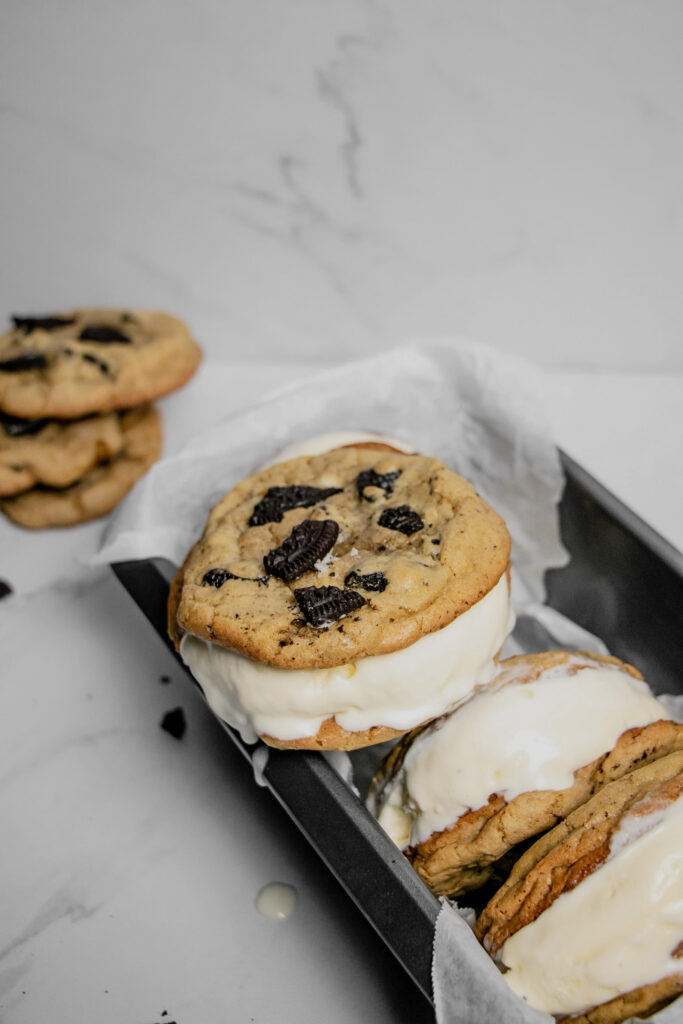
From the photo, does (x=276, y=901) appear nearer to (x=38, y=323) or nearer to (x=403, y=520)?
(x=403, y=520)

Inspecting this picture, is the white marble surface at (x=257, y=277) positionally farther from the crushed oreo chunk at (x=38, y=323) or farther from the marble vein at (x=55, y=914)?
the crushed oreo chunk at (x=38, y=323)

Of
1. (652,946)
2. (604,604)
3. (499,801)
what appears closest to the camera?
(652,946)

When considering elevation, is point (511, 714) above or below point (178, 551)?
above

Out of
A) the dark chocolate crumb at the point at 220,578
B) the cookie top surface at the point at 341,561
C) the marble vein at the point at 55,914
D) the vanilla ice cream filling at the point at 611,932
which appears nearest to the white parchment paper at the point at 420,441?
the cookie top surface at the point at 341,561

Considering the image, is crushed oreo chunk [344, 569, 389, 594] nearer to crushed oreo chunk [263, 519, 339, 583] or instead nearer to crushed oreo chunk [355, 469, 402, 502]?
crushed oreo chunk [263, 519, 339, 583]

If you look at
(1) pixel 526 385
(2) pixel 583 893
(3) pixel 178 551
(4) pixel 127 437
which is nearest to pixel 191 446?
(3) pixel 178 551

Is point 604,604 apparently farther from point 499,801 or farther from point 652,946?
point 652,946
